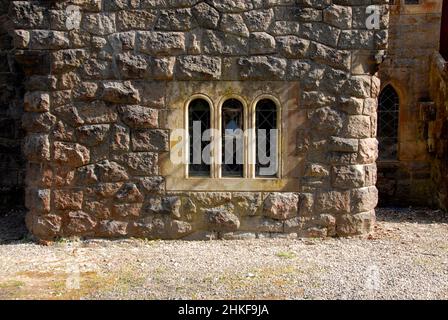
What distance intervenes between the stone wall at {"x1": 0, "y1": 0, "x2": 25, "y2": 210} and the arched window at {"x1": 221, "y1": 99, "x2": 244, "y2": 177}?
11.5 feet

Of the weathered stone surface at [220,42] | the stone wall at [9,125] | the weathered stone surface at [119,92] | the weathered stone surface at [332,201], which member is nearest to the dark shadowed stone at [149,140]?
the weathered stone surface at [119,92]

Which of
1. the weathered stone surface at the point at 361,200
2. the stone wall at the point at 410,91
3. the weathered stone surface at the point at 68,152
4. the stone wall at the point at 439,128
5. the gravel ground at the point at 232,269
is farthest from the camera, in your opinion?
the stone wall at the point at 410,91

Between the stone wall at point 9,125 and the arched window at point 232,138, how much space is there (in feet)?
11.5

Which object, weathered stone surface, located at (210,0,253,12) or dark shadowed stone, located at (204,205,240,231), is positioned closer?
weathered stone surface, located at (210,0,253,12)

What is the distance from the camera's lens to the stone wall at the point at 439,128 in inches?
296

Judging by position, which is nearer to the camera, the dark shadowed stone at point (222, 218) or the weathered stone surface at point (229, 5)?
the weathered stone surface at point (229, 5)

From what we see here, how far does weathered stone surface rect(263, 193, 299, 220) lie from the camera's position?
5594mm

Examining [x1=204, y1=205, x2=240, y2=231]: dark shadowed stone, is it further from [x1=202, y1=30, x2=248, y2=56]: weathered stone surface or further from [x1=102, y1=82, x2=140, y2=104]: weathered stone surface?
[x1=202, y1=30, x2=248, y2=56]: weathered stone surface

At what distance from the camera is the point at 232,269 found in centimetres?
464

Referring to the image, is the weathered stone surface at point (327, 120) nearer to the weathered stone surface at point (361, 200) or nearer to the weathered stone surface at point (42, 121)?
the weathered stone surface at point (361, 200)

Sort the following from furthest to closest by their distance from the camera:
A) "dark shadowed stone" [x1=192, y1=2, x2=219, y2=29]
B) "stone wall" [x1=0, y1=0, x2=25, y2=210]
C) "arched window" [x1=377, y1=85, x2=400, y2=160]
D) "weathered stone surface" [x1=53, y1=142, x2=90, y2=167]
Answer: "arched window" [x1=377, y1=85, x2=400, y2=160] → "stone wall" [x1=0, y1=0, x2=25, y2=210] → "weathered stone surface" [x1=53, y1=142, x2=90, y2=167] → "dark shadowed stone" [x1=192, y1=2, x2=219, y2=29]

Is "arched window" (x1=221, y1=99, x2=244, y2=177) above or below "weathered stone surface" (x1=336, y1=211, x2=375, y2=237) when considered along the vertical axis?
above

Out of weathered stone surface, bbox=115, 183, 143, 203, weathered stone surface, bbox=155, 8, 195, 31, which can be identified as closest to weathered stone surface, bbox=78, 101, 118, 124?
weathered stone surface, bbox=115, 183, 143, 203
